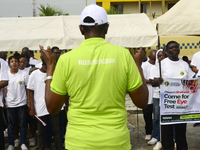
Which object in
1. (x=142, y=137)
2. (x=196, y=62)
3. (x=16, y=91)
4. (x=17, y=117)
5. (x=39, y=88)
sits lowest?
(x=142, y=137)

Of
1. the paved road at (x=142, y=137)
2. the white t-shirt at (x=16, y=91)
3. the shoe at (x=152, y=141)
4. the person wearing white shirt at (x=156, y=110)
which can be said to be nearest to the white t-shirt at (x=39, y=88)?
the white t-shirt at (x=16, y=91)

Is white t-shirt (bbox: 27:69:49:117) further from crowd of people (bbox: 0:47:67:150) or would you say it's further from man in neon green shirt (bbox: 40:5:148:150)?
man in neon green shirt (bbox: 40:5:148:150)

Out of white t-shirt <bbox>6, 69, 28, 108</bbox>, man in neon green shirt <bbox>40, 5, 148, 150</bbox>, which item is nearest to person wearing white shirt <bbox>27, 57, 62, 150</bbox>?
white t-shirt <bbox>6, 69, 28, 108</bbox>

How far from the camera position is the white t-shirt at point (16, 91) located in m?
→ 5.55

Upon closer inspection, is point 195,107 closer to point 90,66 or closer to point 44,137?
point 44,137

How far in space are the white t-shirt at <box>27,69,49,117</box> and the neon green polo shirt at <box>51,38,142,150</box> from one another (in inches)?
121

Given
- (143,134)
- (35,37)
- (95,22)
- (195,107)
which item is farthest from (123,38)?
(95,22)

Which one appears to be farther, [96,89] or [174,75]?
[174,75]

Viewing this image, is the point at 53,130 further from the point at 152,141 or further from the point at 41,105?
the point at 152,141

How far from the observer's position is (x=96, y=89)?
77.4 inches

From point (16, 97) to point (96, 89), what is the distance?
13.0ft

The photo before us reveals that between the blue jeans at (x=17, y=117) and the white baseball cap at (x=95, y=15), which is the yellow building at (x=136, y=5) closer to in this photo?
the blue jeans at (x=17, y=117)

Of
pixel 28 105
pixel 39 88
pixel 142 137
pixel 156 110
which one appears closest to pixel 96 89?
pixel 39 88

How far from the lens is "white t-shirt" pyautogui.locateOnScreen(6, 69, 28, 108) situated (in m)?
5.55
